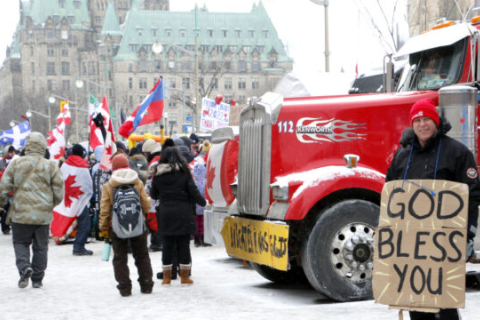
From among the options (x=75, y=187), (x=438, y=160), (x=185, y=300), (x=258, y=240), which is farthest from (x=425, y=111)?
(x=75, y=187)

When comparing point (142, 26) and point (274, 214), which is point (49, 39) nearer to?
point (142, 26)

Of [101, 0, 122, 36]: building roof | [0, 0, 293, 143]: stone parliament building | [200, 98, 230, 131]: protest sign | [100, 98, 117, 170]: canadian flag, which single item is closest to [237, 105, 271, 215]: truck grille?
[100, 98, 117, 170]: canadian flag

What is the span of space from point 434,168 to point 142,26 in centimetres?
15293

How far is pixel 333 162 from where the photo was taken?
952cm

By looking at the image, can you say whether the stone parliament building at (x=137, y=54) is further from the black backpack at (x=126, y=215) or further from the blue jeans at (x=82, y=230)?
the black backpack at (x=126, y=215)

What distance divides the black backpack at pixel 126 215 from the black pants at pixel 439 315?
4551 millimetres

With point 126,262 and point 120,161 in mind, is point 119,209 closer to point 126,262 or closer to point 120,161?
point 126,262

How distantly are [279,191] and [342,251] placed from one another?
876 millimetres

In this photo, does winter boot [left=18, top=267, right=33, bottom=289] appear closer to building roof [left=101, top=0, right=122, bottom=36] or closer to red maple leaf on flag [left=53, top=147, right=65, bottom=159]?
red maple leaf on flag [left=53, top=147, right=65, bottom=159]

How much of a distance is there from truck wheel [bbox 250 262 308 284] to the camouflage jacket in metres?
2.57

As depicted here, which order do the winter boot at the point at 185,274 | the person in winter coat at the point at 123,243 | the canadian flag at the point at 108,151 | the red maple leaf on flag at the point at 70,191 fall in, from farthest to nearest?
the red maple leaf on flag at the point at 70,191 < the canadian flag at the point at 108,151 < the winter boot at the point at 185,274 < the person in winter coat at the point at 123,243

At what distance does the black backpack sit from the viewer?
10141 millimetres

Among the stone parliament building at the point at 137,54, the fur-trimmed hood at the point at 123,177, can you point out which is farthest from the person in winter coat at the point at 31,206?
the stone parliament building at the point at 137,54

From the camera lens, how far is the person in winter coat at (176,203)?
1075 centimetres
